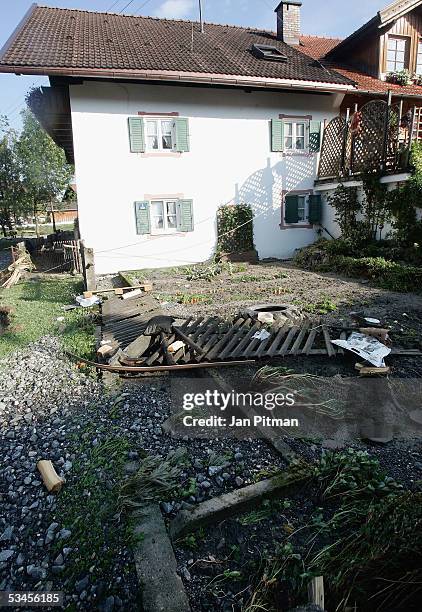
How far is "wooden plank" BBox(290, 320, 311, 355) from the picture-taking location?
5.01m

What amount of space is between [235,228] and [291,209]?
2391mm

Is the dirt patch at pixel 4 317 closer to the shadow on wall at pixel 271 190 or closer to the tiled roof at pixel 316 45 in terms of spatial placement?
the shadow on wall at pixel 271 190

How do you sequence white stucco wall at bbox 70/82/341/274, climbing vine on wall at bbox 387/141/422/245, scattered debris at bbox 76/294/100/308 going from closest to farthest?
scattered debris at bbox 76/294/100/308, climbing vine on wall at bbox 387/141/422/245, white stucco wall at bbox 70/82/341/274

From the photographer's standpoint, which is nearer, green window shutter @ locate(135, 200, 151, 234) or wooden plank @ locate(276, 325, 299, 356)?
wooden plank @ locate(276, 325, 299, 356)

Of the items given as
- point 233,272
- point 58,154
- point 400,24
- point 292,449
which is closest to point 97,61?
point 233,272

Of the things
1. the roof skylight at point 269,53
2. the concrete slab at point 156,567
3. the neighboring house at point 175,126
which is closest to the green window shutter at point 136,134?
the neighboring house at point 175,126

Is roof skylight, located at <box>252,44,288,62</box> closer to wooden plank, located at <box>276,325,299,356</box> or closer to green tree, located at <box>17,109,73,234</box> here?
wooden plank, located at <box>276,325,299,356</box>

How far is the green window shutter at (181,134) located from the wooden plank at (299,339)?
9.44 meters

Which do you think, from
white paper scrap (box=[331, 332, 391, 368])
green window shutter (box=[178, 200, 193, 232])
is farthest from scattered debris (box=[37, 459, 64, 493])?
green window shutter (box=[178, 200, 193, 232])

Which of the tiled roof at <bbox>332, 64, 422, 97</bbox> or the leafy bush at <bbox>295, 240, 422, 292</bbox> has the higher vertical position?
the tiled roof at <bbox>332, 64, 422, 97</bbox>

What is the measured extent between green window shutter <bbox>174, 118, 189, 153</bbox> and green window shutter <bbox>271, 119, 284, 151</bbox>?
3.17m

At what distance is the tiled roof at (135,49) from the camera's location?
1169 centimetres

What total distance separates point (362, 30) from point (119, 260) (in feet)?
43.9

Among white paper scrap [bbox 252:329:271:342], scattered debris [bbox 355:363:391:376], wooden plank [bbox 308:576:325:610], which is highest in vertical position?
white paper scrap [bbox 252:329:271:342]
